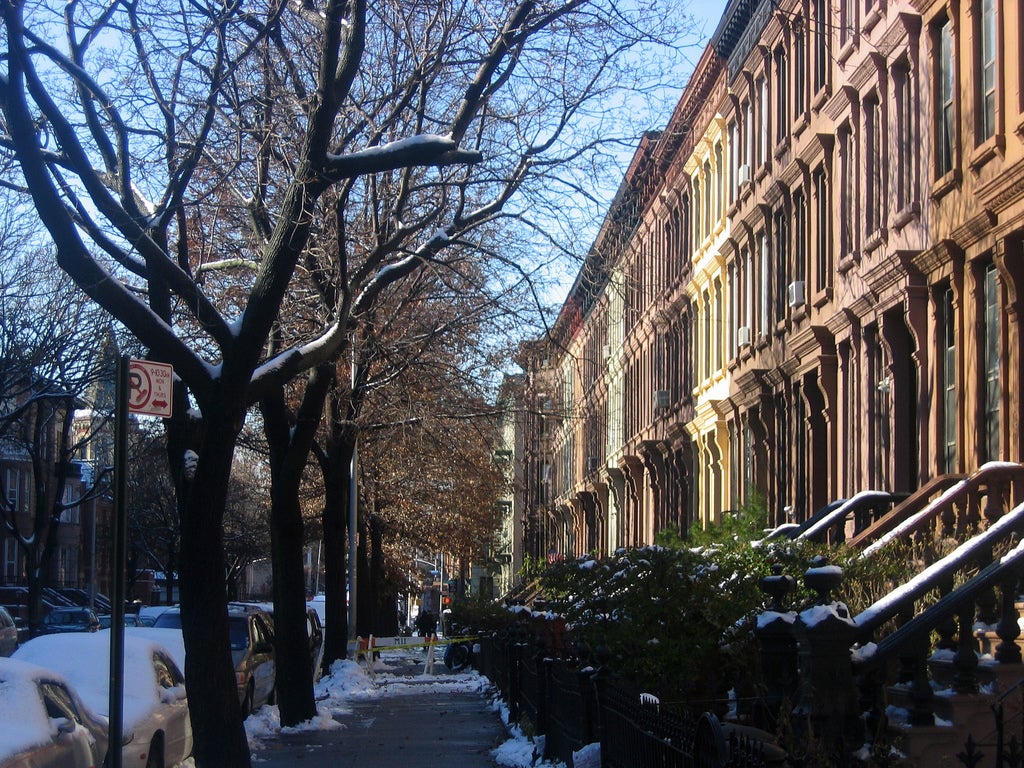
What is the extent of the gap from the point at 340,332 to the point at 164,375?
4076 mm

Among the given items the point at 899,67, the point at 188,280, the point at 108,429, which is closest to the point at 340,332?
the point at 188,280

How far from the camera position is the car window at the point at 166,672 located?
13344mm

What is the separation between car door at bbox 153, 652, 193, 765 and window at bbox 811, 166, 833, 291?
39.8ft

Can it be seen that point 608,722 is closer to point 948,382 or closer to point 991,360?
point 991,360

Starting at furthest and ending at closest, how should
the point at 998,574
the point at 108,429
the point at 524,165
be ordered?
1. the point at 108,429
2. the point at 524,165
3. the point at 998,574

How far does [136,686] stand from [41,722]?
3.69 metres

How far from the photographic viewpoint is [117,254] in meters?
11.9

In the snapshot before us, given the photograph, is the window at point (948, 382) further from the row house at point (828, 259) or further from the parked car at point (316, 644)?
the parked car at point (316, 644)

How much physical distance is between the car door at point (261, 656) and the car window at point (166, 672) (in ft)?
18.2

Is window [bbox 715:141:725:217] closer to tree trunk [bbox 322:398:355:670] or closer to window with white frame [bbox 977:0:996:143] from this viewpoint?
tree trunk [bbox 322:398:355:670]

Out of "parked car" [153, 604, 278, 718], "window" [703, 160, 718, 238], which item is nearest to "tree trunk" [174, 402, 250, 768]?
"parked car" [153, 604, 278, 718]

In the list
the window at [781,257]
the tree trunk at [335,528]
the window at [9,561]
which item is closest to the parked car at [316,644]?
the tree trunk at [335,528]

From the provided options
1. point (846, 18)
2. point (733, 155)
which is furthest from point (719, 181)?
point (846, 18)

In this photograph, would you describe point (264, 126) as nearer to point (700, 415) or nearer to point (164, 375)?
point (164, 375)
